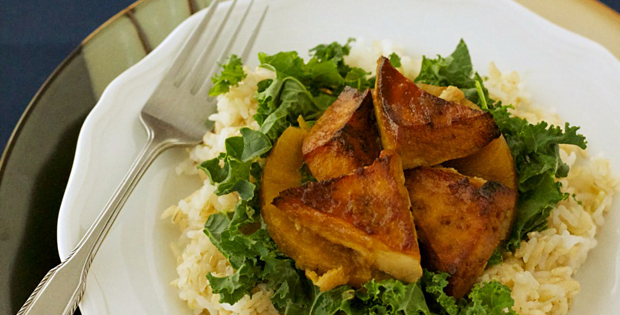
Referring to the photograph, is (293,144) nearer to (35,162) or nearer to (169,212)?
(169,212)

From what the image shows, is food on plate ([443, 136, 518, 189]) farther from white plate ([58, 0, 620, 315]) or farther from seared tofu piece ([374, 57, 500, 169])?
white plate ([58, 0, 620, 315])

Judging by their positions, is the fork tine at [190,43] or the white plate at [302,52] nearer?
the white plate at [302,52]

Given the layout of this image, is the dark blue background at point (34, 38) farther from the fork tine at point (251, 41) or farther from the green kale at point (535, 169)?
the green kale at point (535, 169)

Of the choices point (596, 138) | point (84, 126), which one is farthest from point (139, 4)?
point (596, 138)

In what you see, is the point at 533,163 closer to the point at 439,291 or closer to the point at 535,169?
the point at 535,169

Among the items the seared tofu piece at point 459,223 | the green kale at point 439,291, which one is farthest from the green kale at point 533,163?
the green kale at point 439,291
